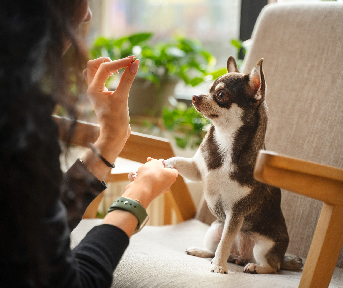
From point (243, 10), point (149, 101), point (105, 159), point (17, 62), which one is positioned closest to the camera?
point (17, 62)

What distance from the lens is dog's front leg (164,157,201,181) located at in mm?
884

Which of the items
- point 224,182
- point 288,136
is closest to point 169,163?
point 224,182

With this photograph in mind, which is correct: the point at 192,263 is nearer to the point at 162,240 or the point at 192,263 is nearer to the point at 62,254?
the point at 162,240

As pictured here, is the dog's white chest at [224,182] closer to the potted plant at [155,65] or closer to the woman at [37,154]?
the woman at [37,154]

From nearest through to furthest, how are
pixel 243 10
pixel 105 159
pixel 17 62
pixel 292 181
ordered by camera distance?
pixel 17 62
pixel 292 181
pixel 105 159
pixel 243 10

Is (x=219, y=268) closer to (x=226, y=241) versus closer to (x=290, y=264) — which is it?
(x=226, y=241)

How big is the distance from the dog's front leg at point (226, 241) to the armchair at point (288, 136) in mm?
20

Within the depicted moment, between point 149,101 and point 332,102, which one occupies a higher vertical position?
point 332,102

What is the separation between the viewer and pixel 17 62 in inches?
18.8

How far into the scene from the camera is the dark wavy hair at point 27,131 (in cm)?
47

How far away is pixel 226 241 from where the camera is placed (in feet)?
2.68

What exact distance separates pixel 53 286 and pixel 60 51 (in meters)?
0.32

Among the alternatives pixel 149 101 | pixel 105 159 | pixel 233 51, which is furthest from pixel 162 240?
pixel 233 51

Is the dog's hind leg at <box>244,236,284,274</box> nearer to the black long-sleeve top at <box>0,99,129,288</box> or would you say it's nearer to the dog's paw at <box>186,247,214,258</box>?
the dog's paw at <box>186,247,214,258</box>
